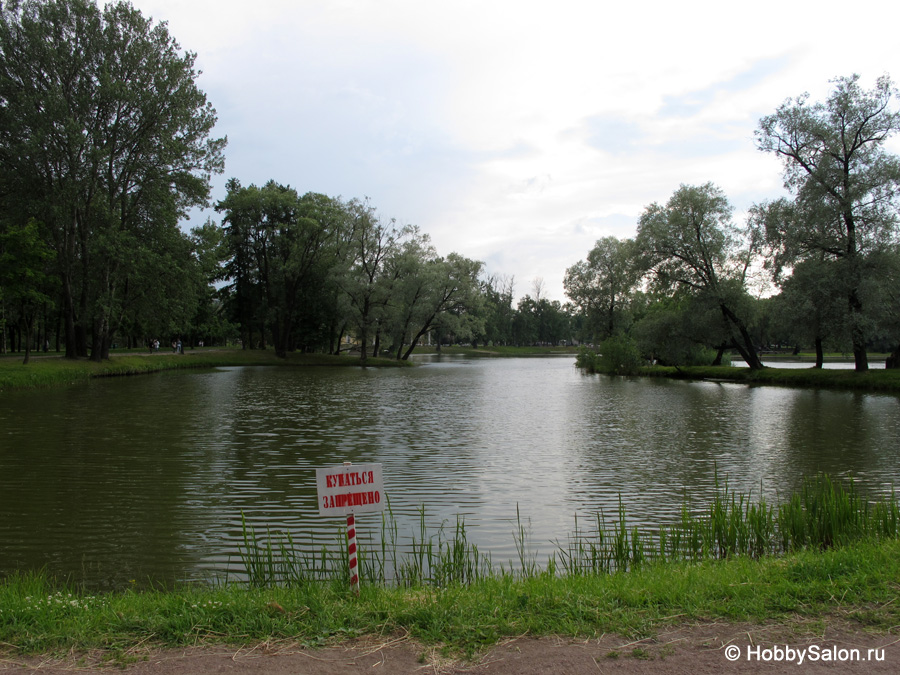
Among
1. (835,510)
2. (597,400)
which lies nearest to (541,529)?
(835,510)

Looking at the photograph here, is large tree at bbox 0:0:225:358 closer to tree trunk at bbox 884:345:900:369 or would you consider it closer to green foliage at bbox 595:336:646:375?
green foliage at bbox 595:336:646:375

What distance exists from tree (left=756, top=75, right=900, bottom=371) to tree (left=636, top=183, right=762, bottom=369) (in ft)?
25.6

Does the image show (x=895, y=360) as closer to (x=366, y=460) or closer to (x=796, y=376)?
(x=796, y=376)

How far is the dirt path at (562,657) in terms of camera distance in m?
3.98

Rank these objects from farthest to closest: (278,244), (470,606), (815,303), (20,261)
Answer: (278,244)
(815,303)
(20,261)
(470,606)

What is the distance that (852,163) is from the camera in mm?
33750

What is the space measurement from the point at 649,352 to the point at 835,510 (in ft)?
144

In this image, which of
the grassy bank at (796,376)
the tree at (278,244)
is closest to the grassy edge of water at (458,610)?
the grassy bank at (796,376)

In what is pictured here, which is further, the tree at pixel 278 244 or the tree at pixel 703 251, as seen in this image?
the tree at pixel 278 244

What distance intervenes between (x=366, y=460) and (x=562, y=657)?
33.6 ft

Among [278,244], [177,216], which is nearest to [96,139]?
[177,216]

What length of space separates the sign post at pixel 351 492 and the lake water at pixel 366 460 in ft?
8.06

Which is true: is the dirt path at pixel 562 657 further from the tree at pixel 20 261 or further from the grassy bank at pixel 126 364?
the tree at pixel 20 261

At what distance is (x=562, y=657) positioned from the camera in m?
4.14
